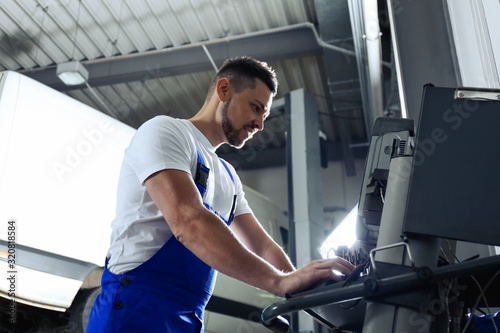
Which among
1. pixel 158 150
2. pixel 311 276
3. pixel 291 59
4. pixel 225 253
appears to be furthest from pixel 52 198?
pixel 291 59

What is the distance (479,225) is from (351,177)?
6.80m

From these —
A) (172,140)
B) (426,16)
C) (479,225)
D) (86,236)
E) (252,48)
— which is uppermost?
(252,48)

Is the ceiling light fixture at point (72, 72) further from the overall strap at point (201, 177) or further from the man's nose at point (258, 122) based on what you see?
the overall strap at point (201, 177)


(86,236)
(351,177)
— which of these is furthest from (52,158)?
(351,177)

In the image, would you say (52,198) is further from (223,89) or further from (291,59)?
(291,59)

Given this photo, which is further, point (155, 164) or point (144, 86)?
point (144, 86)

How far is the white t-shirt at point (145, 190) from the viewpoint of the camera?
4.59 feet

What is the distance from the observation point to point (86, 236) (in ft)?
10.3

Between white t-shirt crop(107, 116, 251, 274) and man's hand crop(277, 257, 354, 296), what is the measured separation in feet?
1.59

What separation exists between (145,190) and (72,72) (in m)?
4.44

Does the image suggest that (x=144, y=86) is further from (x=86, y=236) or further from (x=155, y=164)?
(x=155, y=164)

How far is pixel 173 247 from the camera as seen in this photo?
146 cm

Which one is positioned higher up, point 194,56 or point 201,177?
point 194,56

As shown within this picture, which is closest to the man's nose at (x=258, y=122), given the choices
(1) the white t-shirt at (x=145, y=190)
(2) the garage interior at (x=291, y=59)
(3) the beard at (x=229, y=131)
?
(3) the beard at (x=229, y=131)
